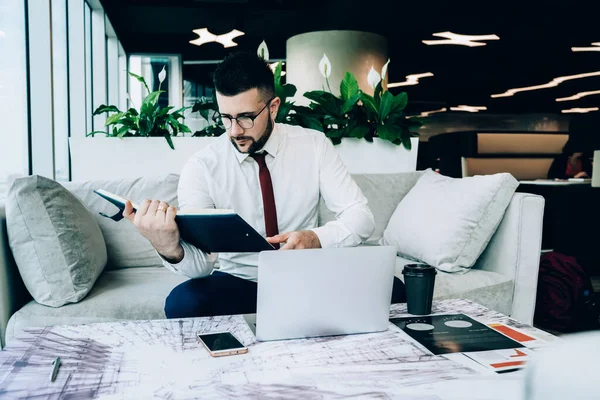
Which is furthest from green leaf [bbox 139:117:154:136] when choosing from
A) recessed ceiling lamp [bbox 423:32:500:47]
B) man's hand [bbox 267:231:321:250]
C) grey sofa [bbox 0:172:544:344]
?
recessed ceiling lamp [bbox 423:32:500:47]

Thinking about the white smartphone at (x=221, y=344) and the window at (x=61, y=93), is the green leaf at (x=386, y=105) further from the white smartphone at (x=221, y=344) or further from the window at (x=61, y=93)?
the window at (x=61, y=93)

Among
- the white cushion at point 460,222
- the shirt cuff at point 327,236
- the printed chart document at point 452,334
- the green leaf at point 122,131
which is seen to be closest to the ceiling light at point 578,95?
the white cushion at point 460,222

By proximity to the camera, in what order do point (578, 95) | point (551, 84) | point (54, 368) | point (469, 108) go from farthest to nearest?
Answer: point (469, 108) < point (578, 95) < point (551, 84) < point (54, 368)

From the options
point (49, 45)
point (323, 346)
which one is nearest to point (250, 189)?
point (323, 346)

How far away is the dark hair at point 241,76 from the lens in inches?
69.3

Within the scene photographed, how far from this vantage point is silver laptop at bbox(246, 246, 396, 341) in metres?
1.02

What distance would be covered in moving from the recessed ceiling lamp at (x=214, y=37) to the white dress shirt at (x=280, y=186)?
6048 millimetres

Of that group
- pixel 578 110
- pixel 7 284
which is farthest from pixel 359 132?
pixel 578 110

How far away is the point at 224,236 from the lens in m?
1.17

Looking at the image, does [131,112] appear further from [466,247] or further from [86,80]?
[86,80]

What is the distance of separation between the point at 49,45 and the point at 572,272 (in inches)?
136

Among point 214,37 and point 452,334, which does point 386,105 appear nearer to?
point 452,334

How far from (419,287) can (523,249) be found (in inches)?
45.9

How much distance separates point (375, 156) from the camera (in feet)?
10.0
